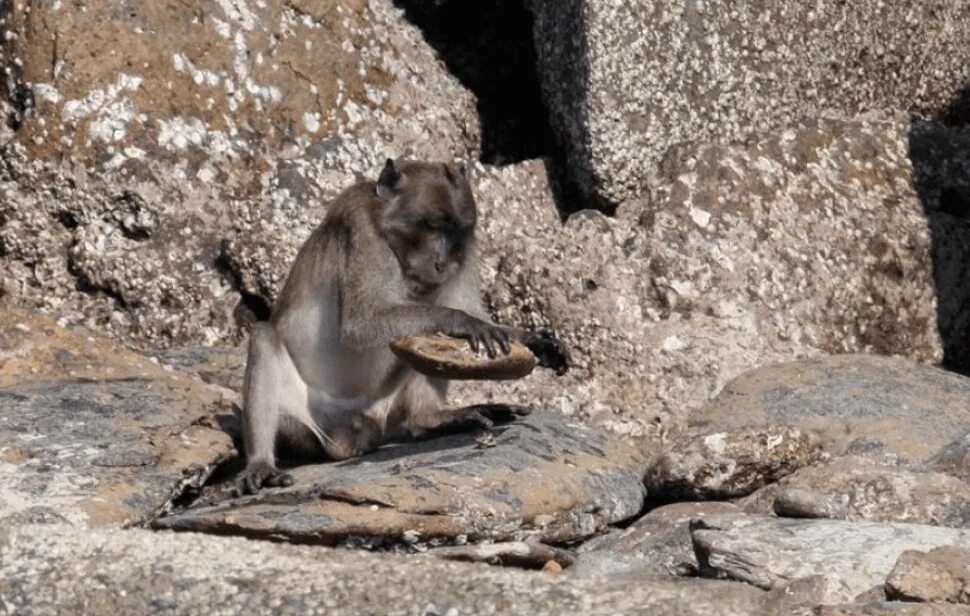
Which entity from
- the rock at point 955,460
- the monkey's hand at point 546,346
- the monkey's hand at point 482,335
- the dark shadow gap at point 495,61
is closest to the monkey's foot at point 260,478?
the monkey's hand at point 482,335

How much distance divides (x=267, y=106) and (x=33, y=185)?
1.44 metres

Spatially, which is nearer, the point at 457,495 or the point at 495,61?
the point at 457,495

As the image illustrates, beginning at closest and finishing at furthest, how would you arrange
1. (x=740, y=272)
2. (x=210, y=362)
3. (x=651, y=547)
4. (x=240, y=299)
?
1. (x=651, y=547)
2. (x=210, y=362)
3. (x=740, y=272)
4. (x=240, y=299)

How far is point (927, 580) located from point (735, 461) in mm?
2235

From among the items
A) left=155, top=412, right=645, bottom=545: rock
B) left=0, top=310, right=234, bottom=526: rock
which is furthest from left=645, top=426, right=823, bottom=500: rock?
left=0, top=310, right=234, bottom=526: rock

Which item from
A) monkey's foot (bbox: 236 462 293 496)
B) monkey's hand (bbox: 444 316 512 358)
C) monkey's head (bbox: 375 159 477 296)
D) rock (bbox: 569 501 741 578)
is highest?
monkey's head (bbox: 375 159 477 296)

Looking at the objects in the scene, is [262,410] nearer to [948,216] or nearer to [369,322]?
[369,322]

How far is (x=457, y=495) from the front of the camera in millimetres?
9516

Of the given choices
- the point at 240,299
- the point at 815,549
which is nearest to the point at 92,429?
the point at 240,299

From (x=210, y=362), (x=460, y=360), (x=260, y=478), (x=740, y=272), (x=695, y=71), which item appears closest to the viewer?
(x=460, y=360)

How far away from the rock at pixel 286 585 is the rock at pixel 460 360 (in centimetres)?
156

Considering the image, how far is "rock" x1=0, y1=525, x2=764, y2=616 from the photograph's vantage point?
7.83 meters

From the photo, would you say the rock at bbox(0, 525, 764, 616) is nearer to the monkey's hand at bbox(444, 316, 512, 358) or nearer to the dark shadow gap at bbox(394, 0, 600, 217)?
the monkey's hand at bbox(444, 316, 512, 358)

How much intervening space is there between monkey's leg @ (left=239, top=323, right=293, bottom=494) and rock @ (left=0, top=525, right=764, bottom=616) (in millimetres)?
1656
